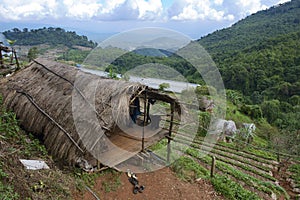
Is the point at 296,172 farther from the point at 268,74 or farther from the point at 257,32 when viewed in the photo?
the point at 257,32

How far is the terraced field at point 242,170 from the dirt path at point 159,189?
1.91 ft

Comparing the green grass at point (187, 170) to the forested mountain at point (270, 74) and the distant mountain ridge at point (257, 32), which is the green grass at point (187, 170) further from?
the distant mountain ridge at point (257, 32)

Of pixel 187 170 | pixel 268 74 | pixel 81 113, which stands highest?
pixel 81 113

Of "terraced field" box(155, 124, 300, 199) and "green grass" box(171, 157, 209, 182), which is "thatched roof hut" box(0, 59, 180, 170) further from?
"terraced field" box(155, 124, 300, 199)

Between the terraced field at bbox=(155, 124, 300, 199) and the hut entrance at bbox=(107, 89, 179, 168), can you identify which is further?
the terraced field at bbox=(155, 124, 300, 199)

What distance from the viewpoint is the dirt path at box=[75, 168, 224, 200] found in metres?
4.68

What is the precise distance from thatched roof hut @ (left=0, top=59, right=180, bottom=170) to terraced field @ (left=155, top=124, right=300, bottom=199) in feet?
8.17

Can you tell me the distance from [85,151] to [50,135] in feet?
3.35

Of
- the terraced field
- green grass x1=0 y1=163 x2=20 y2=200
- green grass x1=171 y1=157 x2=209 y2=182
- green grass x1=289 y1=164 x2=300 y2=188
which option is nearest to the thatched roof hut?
green grass x1=171 y1=157 x2=209 y2=182

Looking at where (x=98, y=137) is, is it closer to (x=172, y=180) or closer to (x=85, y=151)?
(x=85, y=151)

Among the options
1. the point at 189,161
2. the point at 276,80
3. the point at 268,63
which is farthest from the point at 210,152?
the point at 268,63

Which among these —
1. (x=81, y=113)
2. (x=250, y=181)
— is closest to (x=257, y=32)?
(x=250, y=181)

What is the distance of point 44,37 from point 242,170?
98.4ft

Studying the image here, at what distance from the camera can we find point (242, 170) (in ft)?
32.0
